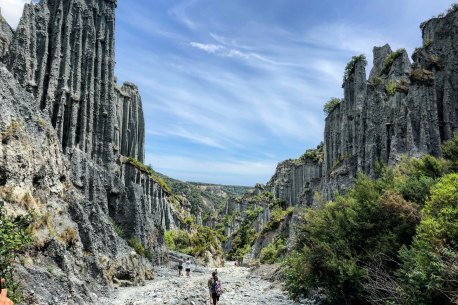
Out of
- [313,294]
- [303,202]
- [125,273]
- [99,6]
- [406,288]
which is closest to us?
[406,288]

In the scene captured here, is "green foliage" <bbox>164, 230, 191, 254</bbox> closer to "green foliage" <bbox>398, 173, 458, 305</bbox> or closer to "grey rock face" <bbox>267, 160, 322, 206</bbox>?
"grey rock face" <bbox>267, 160, 322, 206</bbox>

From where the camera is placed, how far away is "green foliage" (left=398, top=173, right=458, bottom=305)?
1432cm

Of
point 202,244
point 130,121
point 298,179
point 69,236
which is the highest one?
point 130,121

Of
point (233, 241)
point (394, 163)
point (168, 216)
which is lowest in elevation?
point (233, 241)

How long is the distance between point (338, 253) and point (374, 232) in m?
2.33

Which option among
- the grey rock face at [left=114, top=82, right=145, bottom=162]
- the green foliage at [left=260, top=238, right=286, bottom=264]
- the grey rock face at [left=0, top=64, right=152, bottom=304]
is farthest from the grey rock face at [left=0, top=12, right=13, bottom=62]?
the green foliage at [left=260, top=238, right=286, bottom=264]

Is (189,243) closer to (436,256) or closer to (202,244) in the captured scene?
(202,244)

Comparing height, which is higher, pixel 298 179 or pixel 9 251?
pixel 298 179

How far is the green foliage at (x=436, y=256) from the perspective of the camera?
47.0 feet

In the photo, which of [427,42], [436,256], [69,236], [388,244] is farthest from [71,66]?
[436,256]

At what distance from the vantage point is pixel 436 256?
47.3 ft

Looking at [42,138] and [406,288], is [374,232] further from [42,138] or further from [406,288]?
[42,138]

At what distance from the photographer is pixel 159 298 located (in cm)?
2645

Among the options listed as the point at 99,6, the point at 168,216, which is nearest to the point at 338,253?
the point at 99,6
